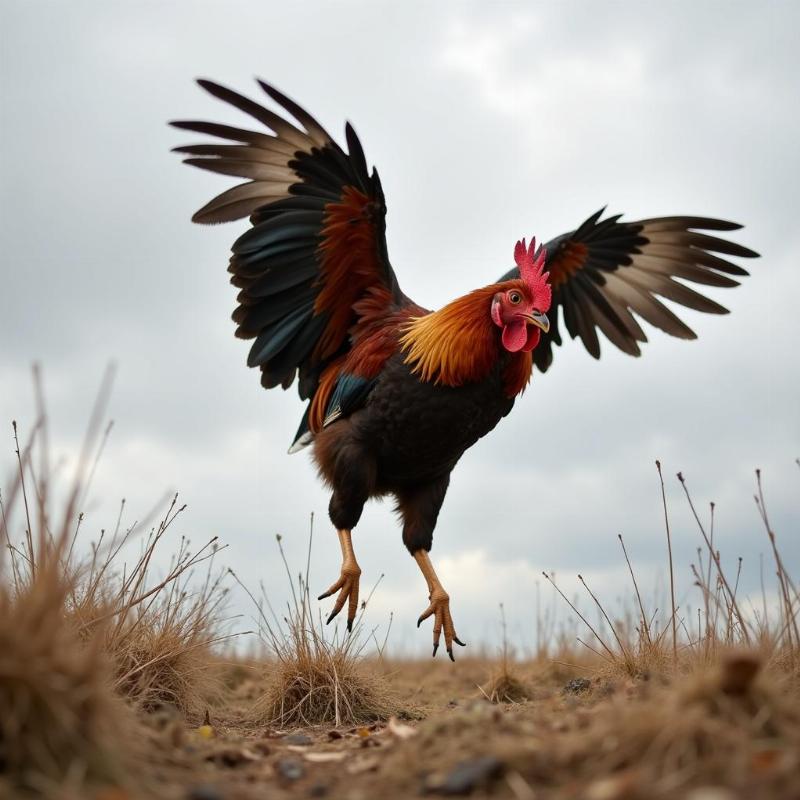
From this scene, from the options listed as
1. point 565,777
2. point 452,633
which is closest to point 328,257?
point 452,633

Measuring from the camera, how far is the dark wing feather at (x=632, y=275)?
8.52m

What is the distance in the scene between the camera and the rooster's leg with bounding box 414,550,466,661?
263 inches

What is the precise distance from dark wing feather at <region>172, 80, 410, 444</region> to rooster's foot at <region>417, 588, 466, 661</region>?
5.58 ft

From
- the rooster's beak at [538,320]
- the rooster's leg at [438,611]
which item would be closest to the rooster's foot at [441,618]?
the rooster's leg at [438,611]

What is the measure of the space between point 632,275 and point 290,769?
643 centimetres

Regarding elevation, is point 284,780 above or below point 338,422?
below

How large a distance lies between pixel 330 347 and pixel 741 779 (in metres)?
5.19

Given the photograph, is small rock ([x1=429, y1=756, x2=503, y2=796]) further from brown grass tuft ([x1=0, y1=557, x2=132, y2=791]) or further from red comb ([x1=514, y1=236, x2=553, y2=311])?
red comb ([x1=514, y1=236, x2=553, y2=311])

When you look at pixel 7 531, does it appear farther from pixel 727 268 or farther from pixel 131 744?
pixel 727 268

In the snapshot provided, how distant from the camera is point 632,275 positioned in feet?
29.0

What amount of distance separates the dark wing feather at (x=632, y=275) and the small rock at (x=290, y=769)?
5.59m

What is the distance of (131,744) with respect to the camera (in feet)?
10.8

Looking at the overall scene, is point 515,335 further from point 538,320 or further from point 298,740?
point 298,740

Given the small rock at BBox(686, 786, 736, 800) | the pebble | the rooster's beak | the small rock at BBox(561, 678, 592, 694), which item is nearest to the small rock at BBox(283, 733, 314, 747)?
the pebble
